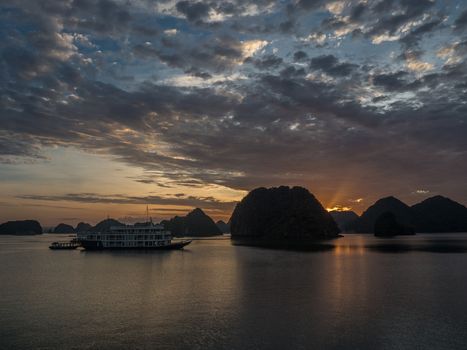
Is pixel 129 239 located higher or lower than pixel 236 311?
higher

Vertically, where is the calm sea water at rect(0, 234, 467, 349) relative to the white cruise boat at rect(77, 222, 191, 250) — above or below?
below

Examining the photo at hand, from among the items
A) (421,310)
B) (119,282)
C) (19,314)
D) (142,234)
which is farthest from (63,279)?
(142,234)

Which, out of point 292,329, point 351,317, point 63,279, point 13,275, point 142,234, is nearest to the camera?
point 292,329

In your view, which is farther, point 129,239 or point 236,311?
point 129,239

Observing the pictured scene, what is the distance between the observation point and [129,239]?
17288 centimetres

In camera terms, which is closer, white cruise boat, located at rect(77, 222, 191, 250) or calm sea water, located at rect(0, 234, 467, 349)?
calm sea water, located at rect(0, 234, 467, 349)

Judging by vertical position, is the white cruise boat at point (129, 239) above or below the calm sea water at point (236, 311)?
Answer: above

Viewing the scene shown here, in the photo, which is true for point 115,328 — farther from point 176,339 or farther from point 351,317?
point 351,317

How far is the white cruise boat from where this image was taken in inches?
6791

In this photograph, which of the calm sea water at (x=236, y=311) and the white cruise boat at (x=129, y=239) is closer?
the calm sea water at (x=236, y=311)

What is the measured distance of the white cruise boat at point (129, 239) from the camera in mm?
172500

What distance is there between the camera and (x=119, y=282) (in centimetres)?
7875

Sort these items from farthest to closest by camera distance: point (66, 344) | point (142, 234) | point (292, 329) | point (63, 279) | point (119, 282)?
point (142, 234) < point (63, 279) < point (119, 282) < point (292, 329) < point (66, 344)

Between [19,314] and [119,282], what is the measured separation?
28.9 metres
